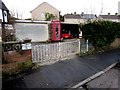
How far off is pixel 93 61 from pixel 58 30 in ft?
40.3

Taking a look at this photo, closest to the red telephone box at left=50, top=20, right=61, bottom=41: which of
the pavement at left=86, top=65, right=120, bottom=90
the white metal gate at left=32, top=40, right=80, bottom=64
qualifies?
the white metal gate at left=32, top=40, right=80, bottom=64

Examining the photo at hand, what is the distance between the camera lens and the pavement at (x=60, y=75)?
263 inches

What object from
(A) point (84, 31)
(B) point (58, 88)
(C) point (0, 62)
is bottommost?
(B) point (58, 88)

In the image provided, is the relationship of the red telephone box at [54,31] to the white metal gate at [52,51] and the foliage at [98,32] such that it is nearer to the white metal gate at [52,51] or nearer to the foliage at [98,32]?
the foliage at [98,32]

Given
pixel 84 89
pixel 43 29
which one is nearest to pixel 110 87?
pixel 84 89

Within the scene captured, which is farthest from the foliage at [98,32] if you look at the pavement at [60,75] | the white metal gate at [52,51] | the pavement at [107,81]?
the pavement at [107,81]

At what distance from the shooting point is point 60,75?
25.6 ft

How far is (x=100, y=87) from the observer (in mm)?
6289

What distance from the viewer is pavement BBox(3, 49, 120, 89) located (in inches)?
263

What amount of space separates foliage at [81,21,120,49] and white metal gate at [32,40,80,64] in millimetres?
2240

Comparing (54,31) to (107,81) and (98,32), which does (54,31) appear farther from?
(107,81)

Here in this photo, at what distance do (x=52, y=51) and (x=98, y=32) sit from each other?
5.52 metres

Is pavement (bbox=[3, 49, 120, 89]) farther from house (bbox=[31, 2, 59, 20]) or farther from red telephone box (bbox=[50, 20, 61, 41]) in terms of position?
house (bbox=[31, 2, 59, 20])

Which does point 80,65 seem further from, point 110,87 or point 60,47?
point 110,87
